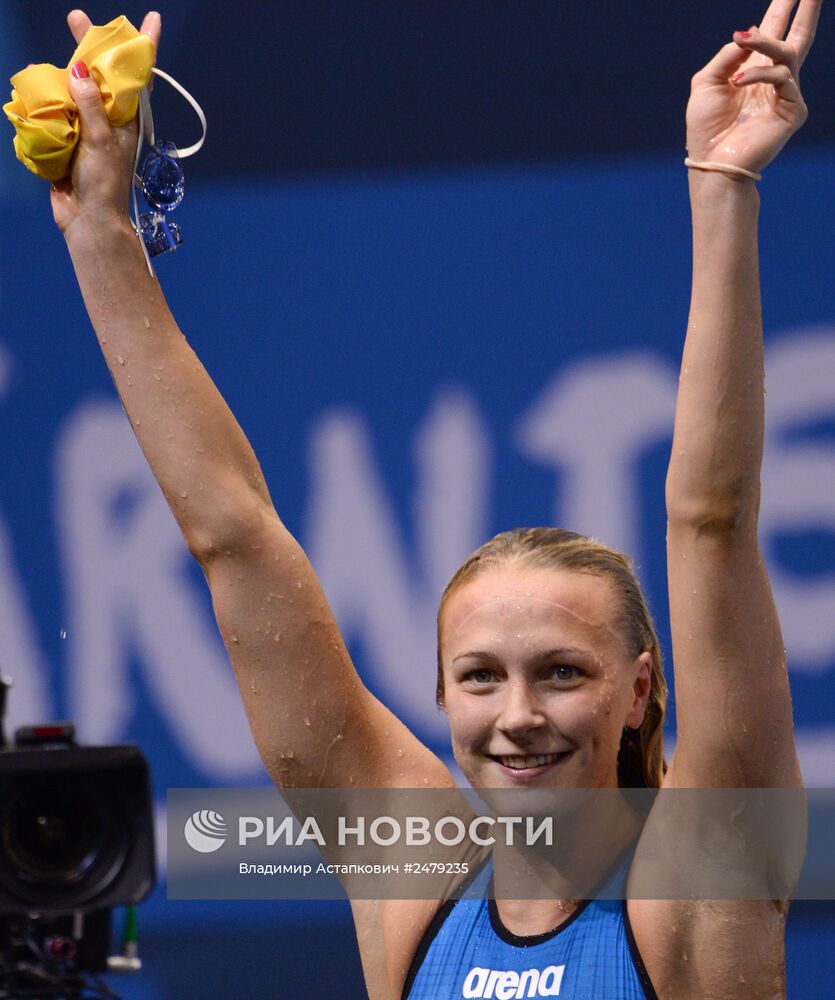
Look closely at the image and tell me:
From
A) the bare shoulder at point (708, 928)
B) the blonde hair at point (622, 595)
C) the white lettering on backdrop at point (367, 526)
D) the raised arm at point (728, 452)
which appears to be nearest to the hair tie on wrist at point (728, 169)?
the raised arm at point (728, 452)

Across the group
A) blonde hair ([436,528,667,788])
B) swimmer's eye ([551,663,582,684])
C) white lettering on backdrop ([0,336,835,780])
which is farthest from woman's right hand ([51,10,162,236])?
white lettering on backdrop ([0,336,835,780])

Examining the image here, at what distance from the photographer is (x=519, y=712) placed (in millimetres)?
1238

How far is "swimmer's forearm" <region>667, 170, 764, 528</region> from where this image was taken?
Answer: 1132 mm

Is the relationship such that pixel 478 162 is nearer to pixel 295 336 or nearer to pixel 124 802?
pixel 295 336

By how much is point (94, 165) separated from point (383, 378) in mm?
1622

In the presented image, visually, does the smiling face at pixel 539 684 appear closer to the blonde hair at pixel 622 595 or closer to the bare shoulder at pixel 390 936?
the blonde hair at pixel 622 595

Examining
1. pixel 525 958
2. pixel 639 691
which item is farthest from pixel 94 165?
pixel 525 958

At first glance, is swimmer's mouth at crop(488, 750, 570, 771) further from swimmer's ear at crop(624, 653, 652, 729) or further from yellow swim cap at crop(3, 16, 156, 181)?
yellow swim cap at crop(3, 16, 156, 181)

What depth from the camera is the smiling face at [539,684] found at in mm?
1255

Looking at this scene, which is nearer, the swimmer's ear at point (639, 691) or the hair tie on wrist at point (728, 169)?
the hair tie on wrist at point (728, 169)

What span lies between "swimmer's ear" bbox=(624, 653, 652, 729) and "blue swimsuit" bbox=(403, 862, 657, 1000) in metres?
0.16

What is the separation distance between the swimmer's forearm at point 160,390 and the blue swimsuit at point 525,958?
0.41 m

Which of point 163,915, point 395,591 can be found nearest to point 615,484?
point 395,591

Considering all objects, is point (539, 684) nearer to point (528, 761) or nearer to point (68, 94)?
point (528, 761)
